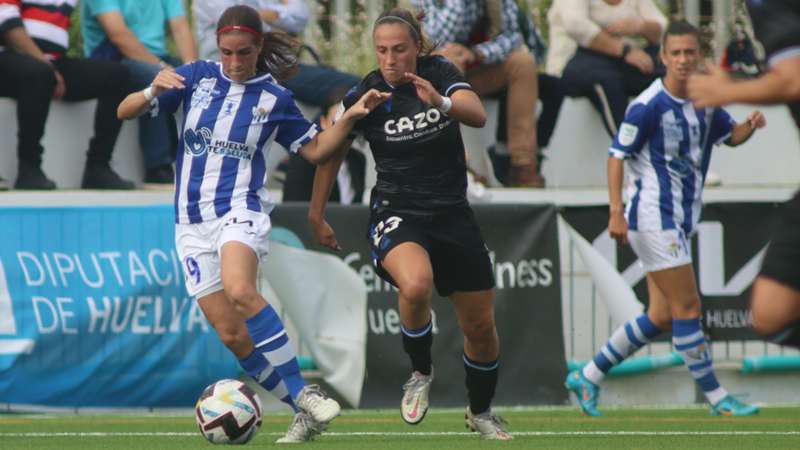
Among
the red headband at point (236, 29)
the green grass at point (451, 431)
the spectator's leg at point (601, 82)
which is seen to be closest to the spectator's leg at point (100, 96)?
the green grass at point (451, 431)

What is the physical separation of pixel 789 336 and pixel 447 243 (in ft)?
8.02

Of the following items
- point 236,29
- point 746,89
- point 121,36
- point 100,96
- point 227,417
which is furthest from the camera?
point 121,36

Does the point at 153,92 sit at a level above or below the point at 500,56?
above

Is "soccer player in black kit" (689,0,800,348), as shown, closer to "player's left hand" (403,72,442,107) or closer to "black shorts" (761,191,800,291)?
"black shorts" (761,191,800,291)

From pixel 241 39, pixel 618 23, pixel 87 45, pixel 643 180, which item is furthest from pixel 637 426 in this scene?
pixel 87 45

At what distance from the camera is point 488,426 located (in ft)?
28.0

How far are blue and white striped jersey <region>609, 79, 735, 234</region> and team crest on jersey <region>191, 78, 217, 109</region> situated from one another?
2.86m

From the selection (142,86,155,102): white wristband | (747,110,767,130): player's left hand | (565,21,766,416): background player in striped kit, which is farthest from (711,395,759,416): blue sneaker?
(142,86,155,102): white wristband

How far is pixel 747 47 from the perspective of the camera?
13.2 m

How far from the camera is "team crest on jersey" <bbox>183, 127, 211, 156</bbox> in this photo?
8523mm

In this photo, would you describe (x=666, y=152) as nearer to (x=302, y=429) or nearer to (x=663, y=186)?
(x=663, y=186)

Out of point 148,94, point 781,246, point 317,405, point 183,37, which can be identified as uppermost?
point 148,94

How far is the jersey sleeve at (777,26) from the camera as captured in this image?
5.98 m

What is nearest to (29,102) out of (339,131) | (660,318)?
(339,131)
